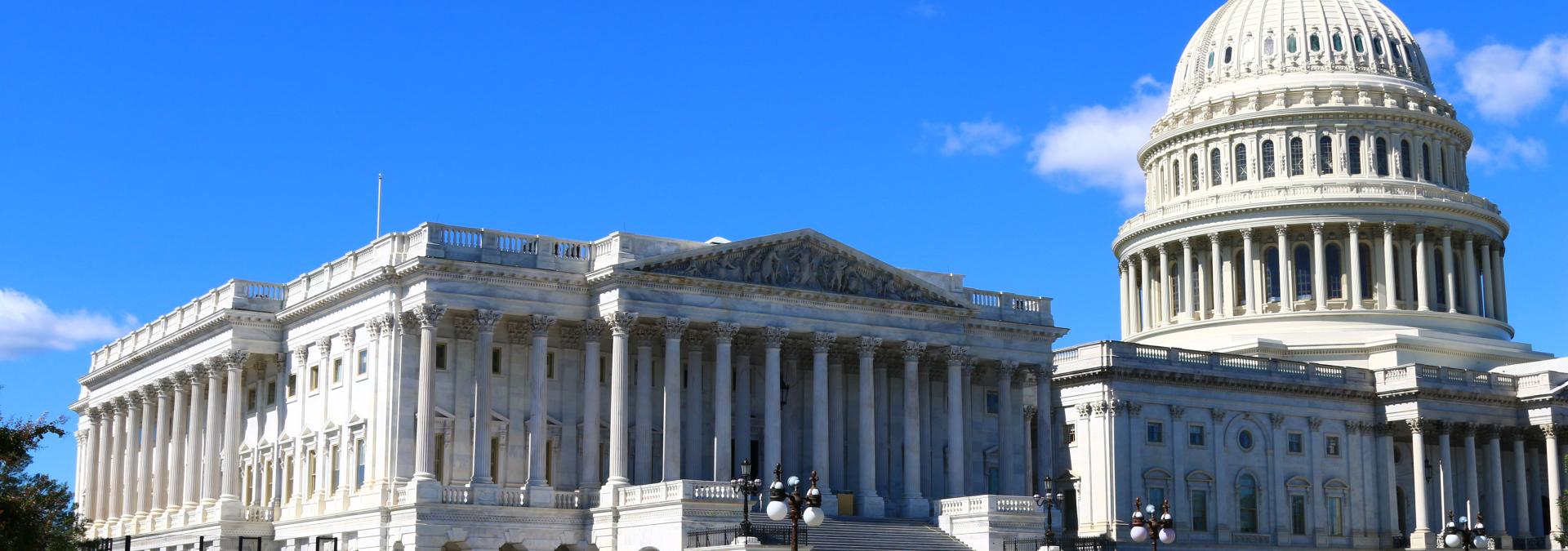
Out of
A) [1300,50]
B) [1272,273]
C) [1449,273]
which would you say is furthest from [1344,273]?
[1300,50]

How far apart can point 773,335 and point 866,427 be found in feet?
18.2

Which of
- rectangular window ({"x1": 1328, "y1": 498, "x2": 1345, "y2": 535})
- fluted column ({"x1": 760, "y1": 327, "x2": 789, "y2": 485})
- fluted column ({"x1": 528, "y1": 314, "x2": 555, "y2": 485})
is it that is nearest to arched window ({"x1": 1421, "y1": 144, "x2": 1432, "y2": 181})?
rectangular window ({"x1": 1328, "y1": 498, "x2": 1345, "y2": 535})

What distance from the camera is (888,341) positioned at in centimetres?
7494

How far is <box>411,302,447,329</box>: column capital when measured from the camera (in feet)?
218

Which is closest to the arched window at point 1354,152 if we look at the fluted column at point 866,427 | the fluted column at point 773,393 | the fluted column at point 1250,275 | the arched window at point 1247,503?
the fluted column at point 1250,275

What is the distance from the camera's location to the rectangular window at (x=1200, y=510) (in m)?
91.4

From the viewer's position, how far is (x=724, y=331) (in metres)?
70.8

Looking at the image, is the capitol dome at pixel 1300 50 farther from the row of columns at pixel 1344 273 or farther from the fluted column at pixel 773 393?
the fluted column at pixel 773 393

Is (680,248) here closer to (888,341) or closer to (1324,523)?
(888,341)

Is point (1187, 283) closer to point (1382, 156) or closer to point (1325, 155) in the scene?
point (1325, 155)

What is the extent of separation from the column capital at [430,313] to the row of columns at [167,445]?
46.8 ft

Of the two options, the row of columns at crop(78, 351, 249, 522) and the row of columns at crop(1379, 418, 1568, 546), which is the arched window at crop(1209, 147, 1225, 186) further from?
the row of columns at crop(78, 351, 249, 522)

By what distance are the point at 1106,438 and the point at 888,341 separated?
58.6ft

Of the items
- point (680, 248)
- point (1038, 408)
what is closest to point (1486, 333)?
point (1038, 408)
